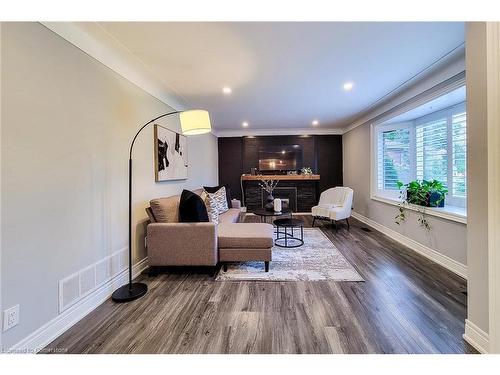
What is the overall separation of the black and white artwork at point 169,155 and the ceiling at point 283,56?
26.0 inches

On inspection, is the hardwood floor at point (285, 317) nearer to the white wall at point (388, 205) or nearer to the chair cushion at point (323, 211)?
the white wall at point (388, 205)

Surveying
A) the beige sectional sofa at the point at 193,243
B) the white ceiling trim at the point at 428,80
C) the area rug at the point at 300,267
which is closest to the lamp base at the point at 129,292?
the beige sectional sofa at the point at 193,243

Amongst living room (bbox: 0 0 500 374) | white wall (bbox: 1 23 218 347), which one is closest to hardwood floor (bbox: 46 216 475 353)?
living room (bbox: 0 0 500 374)

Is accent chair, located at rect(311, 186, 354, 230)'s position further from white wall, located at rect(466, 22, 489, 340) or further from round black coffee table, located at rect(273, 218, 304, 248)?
white wall, located at rect(466, 22, 489, 340)

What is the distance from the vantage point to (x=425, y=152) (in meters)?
3.72

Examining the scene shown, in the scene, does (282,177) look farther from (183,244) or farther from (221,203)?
→ (183,244)

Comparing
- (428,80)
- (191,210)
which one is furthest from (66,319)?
(428,80)

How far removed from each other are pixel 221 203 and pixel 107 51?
2691 mm

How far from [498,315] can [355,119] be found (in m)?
4.76

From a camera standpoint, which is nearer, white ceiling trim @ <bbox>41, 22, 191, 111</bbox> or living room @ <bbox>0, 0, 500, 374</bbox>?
living room @ <bbox>0, 0, 500, 374</bbox>

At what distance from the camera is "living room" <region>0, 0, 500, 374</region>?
1.44 m

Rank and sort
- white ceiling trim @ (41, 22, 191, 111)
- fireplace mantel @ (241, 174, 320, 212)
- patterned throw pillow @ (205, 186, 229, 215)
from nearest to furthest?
1. white ceiling trim @ (41, 22, 191, 111)
2. patterned throw pillow @ (205, 186, 229, 215)
3. fireplace mantel @ (241, 174, 320, 212)

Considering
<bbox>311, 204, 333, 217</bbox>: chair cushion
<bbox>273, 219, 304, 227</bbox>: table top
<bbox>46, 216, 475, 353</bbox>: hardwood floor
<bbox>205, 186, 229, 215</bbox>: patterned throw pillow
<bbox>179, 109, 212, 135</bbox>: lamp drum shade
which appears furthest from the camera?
<bbox>311, 204, 333, 217</bbox>: chair cushion

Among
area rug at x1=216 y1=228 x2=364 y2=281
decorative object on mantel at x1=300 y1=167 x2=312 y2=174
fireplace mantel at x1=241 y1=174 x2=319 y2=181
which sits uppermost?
decorative object on mantel at x1=300 y1=167 x2=312 y2=174
